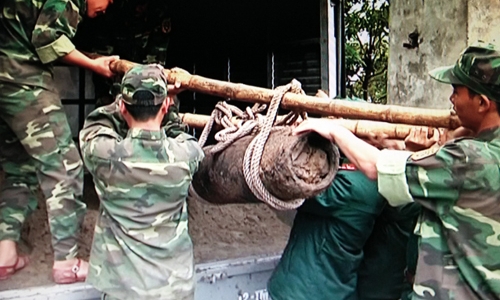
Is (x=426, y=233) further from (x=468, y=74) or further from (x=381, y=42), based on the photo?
(x=381, y=42)

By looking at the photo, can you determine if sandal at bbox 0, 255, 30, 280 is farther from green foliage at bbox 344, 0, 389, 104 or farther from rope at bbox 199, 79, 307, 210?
green foliage at bbox 344, 0, 389, 104

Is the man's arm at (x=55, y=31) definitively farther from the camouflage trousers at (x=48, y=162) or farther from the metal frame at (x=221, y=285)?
the metal frame at (x=221, y=285)

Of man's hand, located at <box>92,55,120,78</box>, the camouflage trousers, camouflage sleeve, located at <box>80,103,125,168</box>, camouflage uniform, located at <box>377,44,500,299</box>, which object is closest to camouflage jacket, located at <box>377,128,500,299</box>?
camouflage uniform, located at <box>377,44,500,299</box>

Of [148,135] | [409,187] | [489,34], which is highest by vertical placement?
[489,34]

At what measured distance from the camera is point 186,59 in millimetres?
4375

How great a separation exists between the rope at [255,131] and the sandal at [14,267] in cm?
70

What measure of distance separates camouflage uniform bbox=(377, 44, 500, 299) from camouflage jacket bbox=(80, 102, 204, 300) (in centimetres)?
59

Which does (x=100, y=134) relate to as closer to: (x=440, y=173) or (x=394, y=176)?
(x=394, y=176)

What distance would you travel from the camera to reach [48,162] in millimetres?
2045

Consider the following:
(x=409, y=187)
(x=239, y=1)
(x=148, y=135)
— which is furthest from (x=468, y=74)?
(x=239, y=1)

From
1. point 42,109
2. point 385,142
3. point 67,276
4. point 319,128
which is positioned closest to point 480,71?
point 319,128

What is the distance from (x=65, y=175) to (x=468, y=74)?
1289mm

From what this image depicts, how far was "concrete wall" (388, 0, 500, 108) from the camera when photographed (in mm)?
2432

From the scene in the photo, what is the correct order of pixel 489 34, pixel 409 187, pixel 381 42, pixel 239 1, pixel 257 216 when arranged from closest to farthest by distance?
pixel 409 187, pixel 489 34, pixel 257 216, pixel 239 1, pixel 381 42
